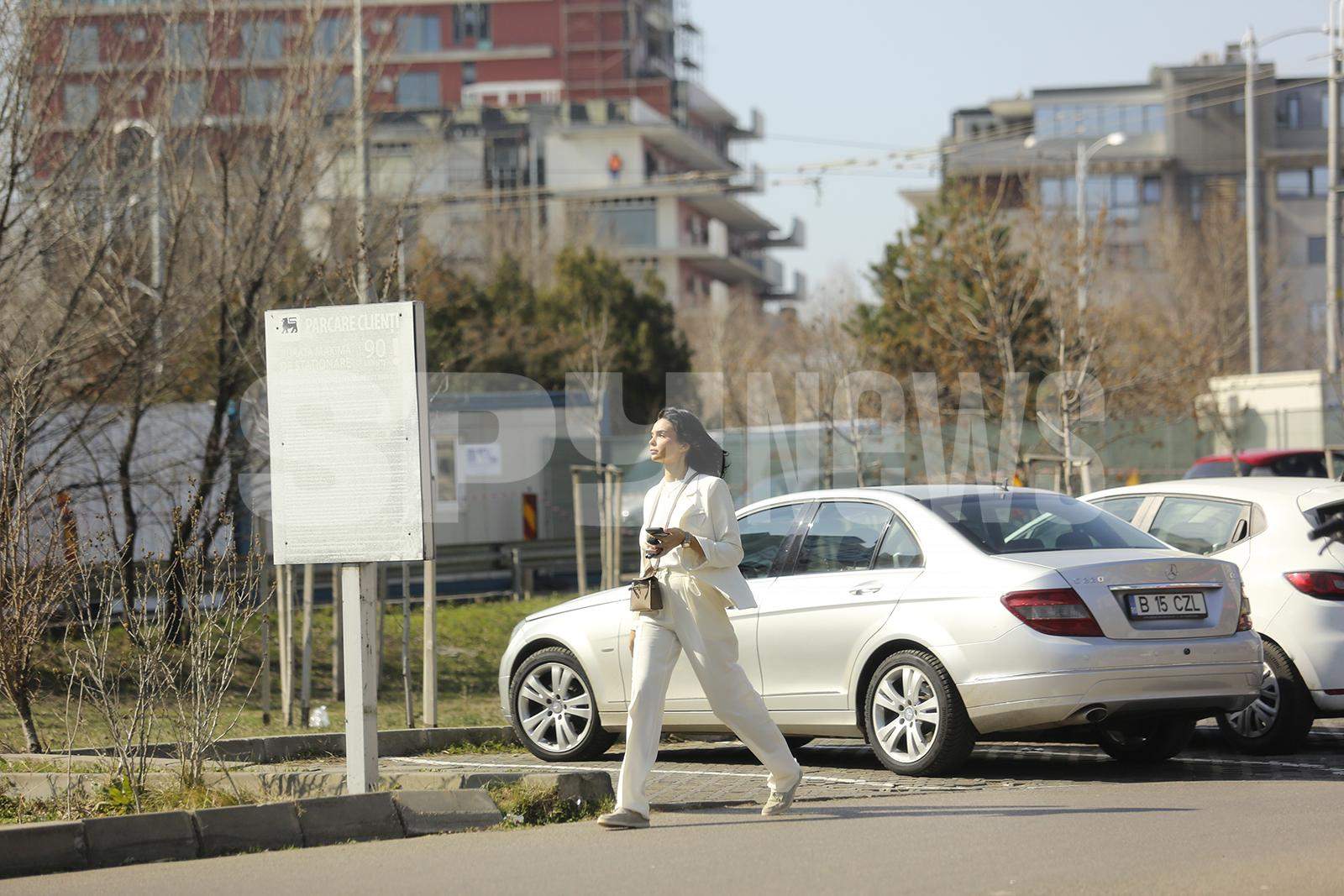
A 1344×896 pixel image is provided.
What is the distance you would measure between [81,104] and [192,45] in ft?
4.43

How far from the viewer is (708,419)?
46625 mm

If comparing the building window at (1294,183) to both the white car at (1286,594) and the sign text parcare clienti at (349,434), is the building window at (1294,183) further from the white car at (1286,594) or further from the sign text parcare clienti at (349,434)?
the sign text parcare clienti at (349,434)

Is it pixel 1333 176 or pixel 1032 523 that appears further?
pixel 1333 176

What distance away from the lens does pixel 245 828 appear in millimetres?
7578

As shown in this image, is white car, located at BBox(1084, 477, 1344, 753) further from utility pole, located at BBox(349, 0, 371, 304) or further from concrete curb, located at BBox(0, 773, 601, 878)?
utility pole, located at BBox(349, 0, 371, 304)

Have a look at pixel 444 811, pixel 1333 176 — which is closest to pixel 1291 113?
pixel 1333 176

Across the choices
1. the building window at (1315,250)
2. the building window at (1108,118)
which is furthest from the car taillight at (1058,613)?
the building window at (1315,250)

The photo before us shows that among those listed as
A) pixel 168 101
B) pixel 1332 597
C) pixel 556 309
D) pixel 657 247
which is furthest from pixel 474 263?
pixel 1332 597

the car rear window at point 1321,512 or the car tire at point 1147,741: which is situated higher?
the car rear window at point 1321,512

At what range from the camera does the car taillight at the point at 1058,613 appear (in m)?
8.81

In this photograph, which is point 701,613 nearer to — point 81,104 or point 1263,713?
point 1263,713

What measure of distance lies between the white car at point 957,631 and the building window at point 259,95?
8.81 m

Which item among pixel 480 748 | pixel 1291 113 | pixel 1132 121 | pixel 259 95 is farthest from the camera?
pixel 1291 113

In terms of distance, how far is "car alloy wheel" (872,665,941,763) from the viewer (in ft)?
30.0
